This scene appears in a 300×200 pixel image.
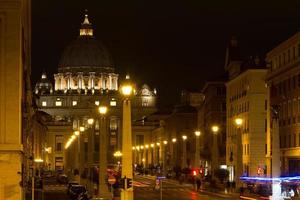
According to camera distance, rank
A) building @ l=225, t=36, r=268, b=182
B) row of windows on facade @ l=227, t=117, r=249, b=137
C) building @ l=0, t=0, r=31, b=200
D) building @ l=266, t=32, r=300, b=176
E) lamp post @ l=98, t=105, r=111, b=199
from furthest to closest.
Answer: row of windows on facade @ l=227, t=117, r=249, b=137
building @ l=225, t=36, r=268, b=182
building @ l=266, t=32, r=300, b=176
lamp post @ l=98, t=105, r=111, b=199
building @ l=0, t=0, r=31, b=200

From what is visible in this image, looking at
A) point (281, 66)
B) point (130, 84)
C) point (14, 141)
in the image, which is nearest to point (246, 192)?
point (281, 66)

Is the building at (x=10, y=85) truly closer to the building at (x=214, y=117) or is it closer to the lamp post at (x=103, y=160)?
the lamp post at (x=103, y=160)

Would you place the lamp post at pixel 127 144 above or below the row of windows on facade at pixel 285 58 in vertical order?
below

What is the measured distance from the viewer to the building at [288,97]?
3738 inches

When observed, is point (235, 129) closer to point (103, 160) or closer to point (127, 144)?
point (103, 160)

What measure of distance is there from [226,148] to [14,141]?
313ft

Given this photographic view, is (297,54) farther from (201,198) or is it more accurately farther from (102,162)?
(102,162)

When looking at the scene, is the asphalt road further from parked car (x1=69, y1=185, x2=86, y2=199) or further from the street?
parked car (x1=69, y1=185, x2=86, y2=199)

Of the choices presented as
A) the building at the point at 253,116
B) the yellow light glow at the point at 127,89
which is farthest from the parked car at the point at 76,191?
the building at the point at 253,116

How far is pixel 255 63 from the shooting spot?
125 m

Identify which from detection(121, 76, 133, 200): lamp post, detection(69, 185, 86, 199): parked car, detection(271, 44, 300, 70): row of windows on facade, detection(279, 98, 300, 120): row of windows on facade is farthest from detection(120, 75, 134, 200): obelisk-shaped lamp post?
detection(279, 98, 300, 120): row of windows on facade

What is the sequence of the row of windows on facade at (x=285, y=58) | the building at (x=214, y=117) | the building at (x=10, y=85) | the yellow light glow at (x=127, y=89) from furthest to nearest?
the building at (x=214, y=117)
the row of windows on facade at (x=285, y=58)
the building at (x=10, y=85)
the yellow light glow at (x=127, y=89)

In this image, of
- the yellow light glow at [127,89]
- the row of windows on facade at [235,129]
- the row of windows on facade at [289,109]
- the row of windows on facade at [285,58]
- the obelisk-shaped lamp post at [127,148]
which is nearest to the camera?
the obelisk-shaped lamp post at [127,148]

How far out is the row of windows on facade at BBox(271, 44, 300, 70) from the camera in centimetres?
9628
